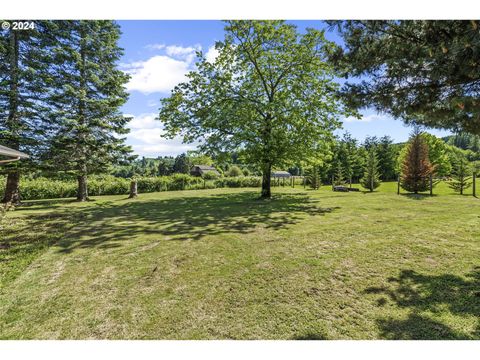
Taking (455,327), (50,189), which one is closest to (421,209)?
(455,327)

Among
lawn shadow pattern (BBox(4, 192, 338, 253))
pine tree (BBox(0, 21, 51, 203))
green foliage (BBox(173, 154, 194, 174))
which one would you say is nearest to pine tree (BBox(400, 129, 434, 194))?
lawn shadow pattern (BBox(4, 192, 338, 253))

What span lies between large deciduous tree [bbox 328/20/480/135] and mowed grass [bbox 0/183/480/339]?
106 inches

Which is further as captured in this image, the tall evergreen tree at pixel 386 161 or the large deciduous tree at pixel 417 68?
the tall evergreen tree at pixel 386 161

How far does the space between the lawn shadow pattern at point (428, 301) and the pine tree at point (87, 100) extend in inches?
613

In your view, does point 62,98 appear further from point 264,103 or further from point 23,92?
point 264,103

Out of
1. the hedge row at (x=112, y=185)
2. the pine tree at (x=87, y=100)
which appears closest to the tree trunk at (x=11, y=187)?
the pine tree at (x=87, y=100)

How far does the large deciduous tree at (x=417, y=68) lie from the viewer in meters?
3.16

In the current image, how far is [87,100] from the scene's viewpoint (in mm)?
13438

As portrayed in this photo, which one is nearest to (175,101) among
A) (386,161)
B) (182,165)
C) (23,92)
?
(23,92)

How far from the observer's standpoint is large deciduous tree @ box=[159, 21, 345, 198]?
12.3m

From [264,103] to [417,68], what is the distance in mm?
9749

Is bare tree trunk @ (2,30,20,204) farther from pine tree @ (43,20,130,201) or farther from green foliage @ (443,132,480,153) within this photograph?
green foliage @ (443,132,480,153)

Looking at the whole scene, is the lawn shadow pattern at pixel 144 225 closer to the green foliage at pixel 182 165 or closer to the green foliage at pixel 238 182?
the green foliage at pixel 238 182
